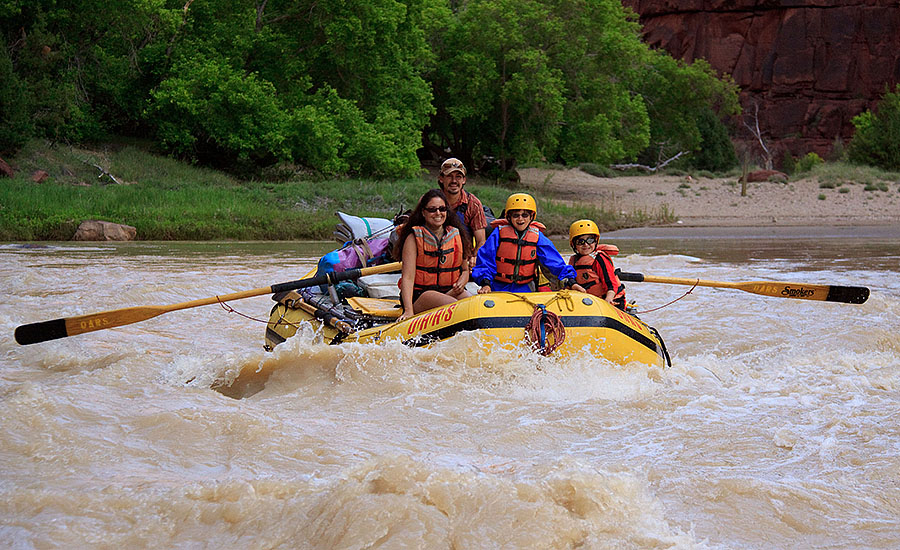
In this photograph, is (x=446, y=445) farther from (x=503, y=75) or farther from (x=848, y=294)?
(x=503, y=75)

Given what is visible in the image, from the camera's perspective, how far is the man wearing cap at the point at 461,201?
5.99 meters

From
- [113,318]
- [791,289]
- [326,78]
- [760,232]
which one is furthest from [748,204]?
[113,318]

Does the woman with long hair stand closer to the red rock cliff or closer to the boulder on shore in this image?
the boulder on shore

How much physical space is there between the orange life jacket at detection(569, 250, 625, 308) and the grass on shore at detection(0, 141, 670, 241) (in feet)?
37.8

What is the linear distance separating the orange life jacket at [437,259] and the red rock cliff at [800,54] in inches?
1365

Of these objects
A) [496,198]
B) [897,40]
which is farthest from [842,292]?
[897,40]

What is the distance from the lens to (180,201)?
682 inches

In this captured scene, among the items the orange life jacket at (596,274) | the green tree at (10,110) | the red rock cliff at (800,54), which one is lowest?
the orange life jacket at (596,274)

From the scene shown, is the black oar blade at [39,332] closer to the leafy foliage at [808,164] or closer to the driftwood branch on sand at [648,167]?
the leafy foliage at [808,164]

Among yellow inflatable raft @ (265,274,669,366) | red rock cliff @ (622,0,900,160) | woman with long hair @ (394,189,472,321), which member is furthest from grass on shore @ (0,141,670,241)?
red rock cliff @ (622,0,900,160)

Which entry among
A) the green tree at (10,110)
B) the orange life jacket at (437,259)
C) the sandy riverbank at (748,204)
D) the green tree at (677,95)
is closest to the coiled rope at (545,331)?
the orange life jacket at (437,259)

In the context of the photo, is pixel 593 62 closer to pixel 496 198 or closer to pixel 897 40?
pixel 496 198

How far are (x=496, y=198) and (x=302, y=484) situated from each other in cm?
1776

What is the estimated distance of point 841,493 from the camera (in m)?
3.26
